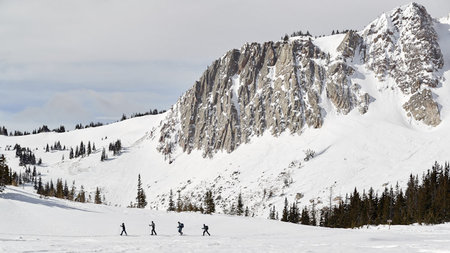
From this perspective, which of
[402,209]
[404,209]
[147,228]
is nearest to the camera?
[147,228]

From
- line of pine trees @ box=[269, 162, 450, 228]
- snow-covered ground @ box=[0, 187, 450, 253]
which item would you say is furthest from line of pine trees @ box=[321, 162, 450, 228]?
snow-covered ground @ box=[0, 187, 450, 253]

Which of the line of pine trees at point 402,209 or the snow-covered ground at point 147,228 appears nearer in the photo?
the snow-covered ground at point 147,228

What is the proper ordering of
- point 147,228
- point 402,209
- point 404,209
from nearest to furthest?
point 147,228 → point 402,209 → point 404,209

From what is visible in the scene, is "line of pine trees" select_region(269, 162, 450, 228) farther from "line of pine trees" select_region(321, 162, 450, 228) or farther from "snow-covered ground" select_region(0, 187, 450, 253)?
"snow-covered ground" select_region(0, 187, 450, 253)

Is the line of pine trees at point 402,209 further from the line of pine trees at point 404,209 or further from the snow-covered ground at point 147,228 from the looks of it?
the snow-covered ground at point 147,228

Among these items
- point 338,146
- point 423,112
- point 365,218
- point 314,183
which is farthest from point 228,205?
point 423,112

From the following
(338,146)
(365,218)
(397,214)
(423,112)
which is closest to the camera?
(397,214)

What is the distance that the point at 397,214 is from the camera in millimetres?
90000

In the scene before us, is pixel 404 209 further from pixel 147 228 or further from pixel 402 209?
pixel 147 228

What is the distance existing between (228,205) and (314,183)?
3411cm

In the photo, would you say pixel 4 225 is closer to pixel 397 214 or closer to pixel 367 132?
pixel 397 214

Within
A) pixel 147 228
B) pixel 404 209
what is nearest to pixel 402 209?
pixel 404 209

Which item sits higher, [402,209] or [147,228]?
[402,209]

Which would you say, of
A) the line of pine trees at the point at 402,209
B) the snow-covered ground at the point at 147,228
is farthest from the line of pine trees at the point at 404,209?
the snow-covered ground at the point at 147,228
